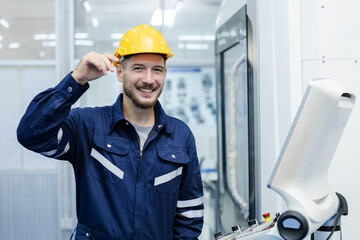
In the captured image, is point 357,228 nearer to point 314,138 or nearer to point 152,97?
point 314,138

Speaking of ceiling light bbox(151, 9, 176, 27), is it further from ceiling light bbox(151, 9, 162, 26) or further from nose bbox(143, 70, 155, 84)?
nose bbox(143, 70, 155, 84)

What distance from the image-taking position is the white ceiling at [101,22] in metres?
3.37

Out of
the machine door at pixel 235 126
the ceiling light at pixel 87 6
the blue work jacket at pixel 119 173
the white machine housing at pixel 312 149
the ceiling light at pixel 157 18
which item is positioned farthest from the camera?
the ceiling light at pixel 157 18

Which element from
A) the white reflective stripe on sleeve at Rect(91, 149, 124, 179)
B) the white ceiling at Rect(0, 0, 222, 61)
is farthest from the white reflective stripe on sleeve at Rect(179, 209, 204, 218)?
the white ceiling at Rect(0, 0, 222, 61)

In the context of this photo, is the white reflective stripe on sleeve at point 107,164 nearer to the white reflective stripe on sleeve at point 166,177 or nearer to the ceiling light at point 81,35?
the white reflective stripe on sleeve at point 166,177

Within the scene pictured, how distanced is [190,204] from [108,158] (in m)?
0.50

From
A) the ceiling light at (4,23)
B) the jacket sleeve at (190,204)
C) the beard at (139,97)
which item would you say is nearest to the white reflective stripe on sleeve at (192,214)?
the jacket sleeve at (190,204)

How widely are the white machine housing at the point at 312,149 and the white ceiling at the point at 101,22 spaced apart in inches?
107

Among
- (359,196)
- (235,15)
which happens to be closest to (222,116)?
(235,15)

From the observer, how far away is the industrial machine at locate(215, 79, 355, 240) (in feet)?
3.18

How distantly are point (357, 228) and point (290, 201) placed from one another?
57cm

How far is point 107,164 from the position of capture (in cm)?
169

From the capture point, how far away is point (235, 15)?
2.32 m

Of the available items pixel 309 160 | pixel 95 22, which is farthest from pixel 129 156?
pixel 95 22
